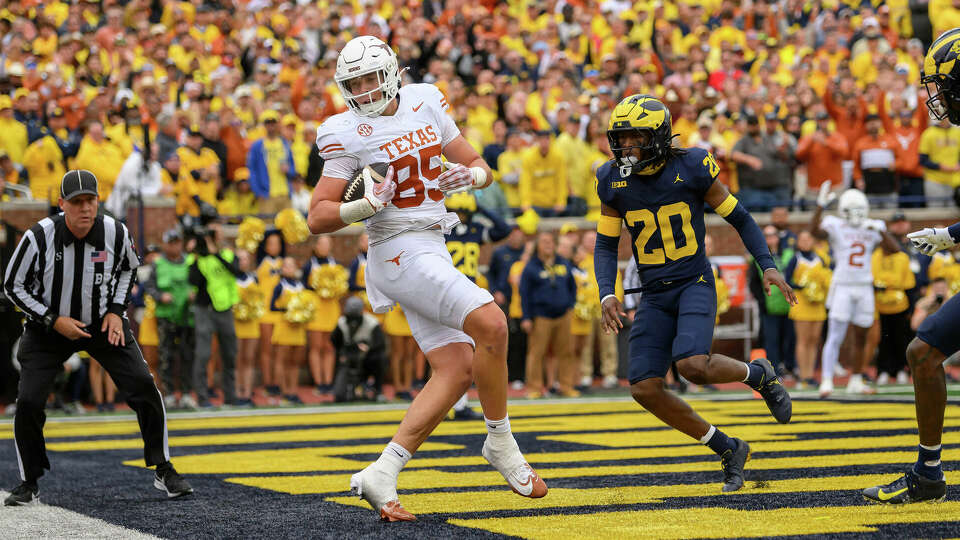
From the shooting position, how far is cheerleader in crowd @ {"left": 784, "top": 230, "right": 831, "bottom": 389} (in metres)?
15.6

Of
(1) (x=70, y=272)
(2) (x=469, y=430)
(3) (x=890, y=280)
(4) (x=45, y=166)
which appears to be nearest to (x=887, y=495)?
(1) (x=70, y=272)

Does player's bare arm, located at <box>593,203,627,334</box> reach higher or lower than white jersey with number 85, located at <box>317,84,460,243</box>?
lower

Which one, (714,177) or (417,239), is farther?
(714,177)

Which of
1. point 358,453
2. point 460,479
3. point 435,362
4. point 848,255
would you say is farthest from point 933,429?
point 848,255

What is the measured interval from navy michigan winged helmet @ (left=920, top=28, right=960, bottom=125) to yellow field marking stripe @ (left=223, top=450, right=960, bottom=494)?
2.37 metres

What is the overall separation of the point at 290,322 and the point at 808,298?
19.1 feet

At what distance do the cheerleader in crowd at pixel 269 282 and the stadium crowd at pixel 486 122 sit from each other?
4 cm

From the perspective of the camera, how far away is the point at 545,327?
1483 cm

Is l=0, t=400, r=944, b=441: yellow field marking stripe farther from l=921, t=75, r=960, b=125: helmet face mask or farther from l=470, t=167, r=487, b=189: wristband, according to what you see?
l=921, t=75, r=960, b=125: helmet face mask

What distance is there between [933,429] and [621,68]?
13927 mm

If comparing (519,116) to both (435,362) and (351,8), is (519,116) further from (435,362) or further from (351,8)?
(435,362)

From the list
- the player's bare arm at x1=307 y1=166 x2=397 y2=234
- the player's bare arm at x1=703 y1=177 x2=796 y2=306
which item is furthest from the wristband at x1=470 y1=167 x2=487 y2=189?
the player's bare arm at x1=703 y1=177 x2=796 y2=306

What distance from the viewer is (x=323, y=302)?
49.6 feet

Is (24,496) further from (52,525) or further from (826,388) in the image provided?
(826,388)
